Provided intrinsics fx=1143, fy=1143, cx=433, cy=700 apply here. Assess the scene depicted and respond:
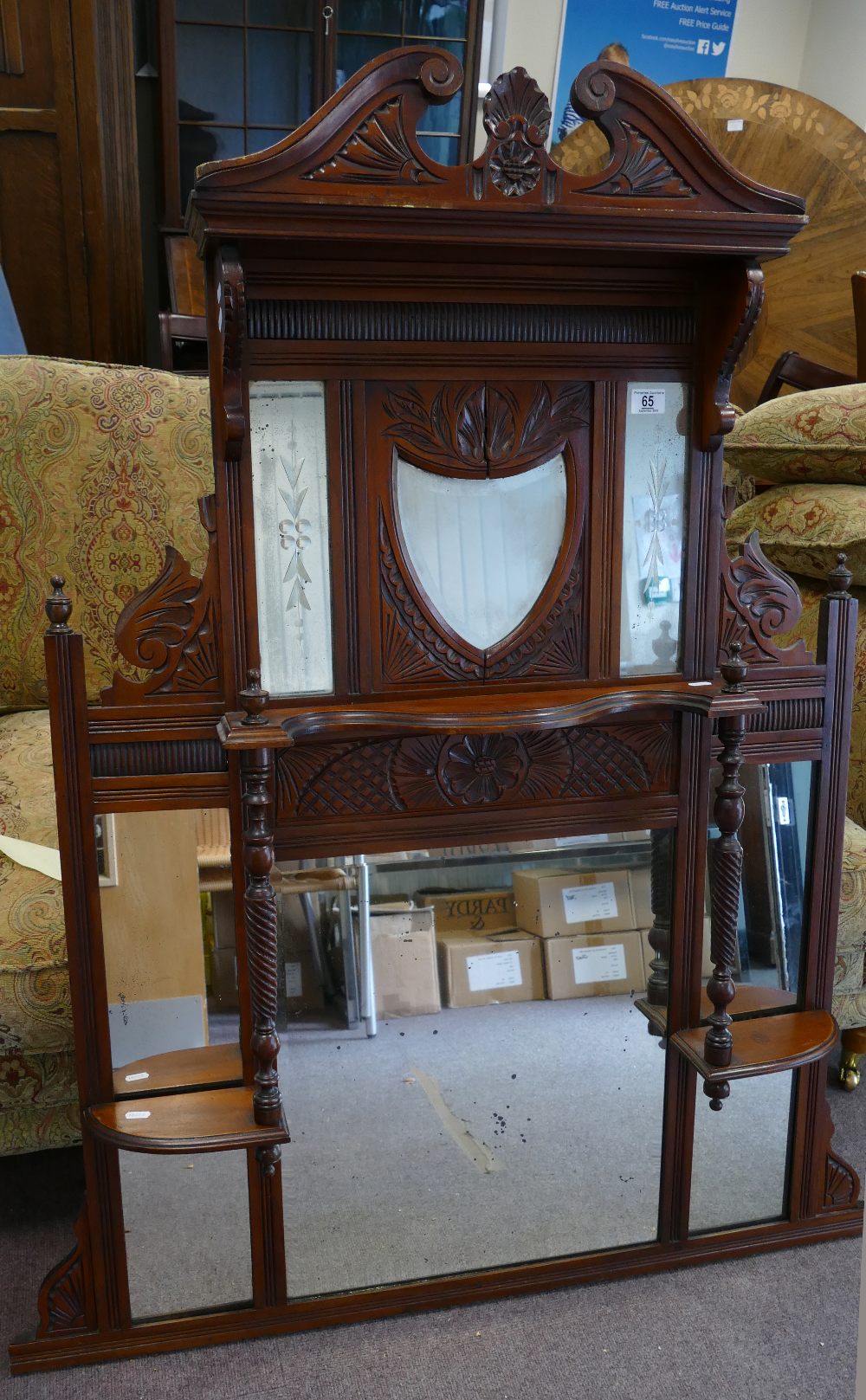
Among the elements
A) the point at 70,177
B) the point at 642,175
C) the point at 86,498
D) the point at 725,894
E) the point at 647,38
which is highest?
the point at 647,38

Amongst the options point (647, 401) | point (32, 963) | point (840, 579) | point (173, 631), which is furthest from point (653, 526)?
point (32, 963)

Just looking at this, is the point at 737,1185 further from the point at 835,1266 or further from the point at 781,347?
the point at 781,347

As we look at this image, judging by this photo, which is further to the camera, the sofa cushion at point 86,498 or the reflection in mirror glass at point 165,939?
the sofa cushion at point 86,498

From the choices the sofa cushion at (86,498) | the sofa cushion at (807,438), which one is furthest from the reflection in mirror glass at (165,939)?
the sofa cushion at (807,438)

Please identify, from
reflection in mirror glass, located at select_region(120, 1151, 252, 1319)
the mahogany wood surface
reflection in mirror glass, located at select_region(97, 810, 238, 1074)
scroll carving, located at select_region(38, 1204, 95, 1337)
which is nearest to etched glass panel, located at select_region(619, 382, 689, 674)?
reflection in mirror glass, located at select_region(97, 810, 238, 1074)

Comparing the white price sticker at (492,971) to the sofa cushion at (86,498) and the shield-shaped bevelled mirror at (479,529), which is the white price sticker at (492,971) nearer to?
the shield-shaped bevelled mirror at (479,529)

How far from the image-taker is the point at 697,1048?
1.38 m

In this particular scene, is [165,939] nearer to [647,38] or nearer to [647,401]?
[647,401]

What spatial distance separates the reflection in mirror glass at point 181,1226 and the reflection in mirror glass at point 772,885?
0.64 metres

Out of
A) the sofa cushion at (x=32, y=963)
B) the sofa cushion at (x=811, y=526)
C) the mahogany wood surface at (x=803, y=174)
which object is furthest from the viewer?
the mahogany wood surface at (x=803, y=174)

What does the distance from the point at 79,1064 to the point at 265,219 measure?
893 mm

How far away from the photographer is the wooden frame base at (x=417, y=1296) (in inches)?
51.0

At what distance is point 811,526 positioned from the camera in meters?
2.04

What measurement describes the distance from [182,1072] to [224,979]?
11cm
